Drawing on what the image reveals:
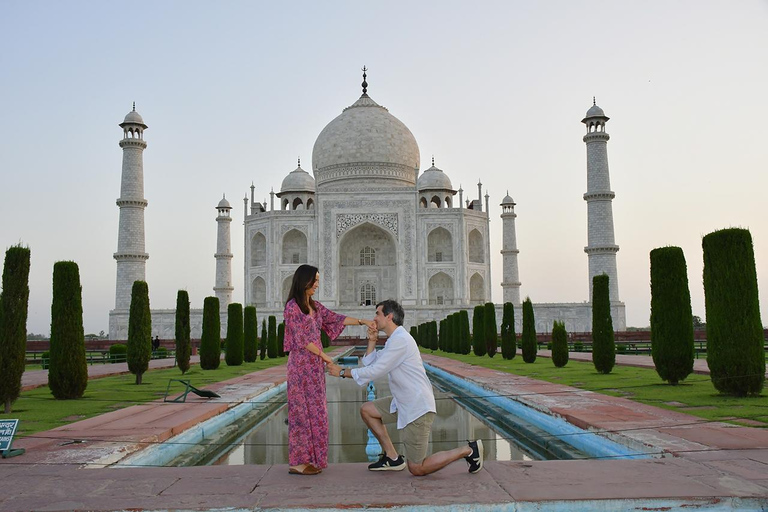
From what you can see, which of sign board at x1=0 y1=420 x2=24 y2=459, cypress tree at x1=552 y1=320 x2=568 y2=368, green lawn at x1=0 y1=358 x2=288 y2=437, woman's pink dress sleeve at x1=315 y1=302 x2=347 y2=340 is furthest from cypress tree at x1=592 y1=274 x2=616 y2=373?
sign board at x1=0 y1=420 x2=24 y2=459

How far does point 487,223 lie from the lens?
29859mm

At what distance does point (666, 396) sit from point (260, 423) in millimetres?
3611

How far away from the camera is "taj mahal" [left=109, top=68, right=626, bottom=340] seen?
24.5 m

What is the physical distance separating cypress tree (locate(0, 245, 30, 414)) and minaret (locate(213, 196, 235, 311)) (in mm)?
23336

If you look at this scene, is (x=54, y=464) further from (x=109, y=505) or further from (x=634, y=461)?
(x=634, y=461)

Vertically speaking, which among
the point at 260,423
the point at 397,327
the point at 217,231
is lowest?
the point at 260,423

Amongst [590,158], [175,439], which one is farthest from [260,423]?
[590,158]

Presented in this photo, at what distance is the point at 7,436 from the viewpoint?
3.58m

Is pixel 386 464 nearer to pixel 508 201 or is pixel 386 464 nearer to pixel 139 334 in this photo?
pixel 139 334

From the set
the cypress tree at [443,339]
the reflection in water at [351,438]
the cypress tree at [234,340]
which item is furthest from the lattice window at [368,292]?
A: the reflection in water at [351,438]

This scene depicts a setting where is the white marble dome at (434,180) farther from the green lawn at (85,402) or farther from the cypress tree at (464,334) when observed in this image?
the green lawn at (85,402)

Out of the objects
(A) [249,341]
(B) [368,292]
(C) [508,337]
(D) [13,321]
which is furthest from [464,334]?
(B) [368,292]

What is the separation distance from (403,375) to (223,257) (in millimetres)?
28238

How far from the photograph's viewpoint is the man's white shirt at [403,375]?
304 centimetres
